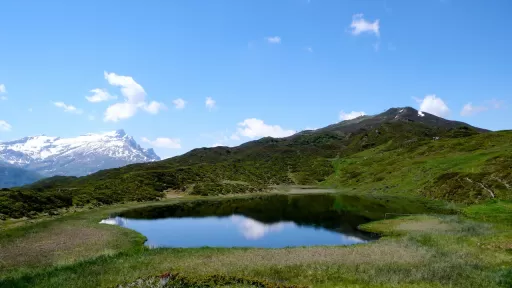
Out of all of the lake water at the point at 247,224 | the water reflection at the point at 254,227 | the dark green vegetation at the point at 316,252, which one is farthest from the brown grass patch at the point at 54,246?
the water reflection at the point at 254,227

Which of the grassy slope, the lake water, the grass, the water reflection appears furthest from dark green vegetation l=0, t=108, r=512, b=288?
the water reflection

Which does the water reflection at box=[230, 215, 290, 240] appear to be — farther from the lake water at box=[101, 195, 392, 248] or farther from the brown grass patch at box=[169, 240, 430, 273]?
the brown grass patch at box=[169, 240, 430, 273]

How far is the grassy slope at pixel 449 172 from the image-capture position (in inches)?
3944

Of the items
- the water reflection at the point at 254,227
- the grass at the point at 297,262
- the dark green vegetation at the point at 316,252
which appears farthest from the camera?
the water reflection at the point at 254,227

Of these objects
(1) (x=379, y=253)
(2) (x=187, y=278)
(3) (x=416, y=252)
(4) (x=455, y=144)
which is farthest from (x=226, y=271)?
(4) (x=455, y=144)

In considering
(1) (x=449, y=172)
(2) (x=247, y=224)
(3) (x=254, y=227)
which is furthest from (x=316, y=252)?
(1) (x=449, y=172)

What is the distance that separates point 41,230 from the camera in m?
72.6

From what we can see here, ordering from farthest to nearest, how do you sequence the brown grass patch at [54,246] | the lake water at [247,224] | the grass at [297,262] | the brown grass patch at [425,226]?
the lake water at [247,224]
the brown grass patch at [425,226]
the brown grass patch at [54,246]
the grass at [297,262]

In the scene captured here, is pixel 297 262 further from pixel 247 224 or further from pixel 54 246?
pixel 247 224

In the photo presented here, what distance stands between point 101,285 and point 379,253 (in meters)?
31.7

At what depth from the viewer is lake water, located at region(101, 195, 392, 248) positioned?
67.1m

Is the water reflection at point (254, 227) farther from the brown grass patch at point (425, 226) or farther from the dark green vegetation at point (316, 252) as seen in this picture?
the brown grass patch at point (425, 226)

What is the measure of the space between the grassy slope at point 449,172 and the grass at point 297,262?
126 ft

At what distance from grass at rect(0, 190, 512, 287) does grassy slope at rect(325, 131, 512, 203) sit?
3849cm
